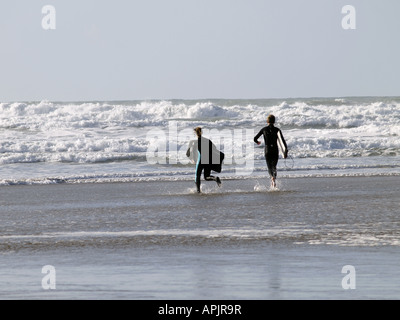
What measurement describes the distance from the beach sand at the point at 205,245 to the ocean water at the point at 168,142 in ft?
26.2

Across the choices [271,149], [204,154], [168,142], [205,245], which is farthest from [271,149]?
[168,142]

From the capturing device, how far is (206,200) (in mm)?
16906

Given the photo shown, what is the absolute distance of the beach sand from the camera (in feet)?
25.0

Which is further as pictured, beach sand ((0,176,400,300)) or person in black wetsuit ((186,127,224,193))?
person in black wetsuit ((186,127,224,193))

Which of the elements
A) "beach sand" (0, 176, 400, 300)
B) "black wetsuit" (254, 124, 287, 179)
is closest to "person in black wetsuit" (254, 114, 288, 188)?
"black wetsuit" (254, 124, 287, 179)

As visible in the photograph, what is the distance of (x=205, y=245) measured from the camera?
33.8 ft

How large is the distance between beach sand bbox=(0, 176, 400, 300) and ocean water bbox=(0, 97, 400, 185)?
7994 millimetres

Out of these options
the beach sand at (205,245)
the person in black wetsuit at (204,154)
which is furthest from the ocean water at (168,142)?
the beach sand at (205,245)

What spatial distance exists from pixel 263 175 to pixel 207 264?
620 inches

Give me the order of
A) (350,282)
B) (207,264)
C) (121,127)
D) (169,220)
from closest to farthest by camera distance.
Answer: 1. (350,282)
2. (207,264)
3. (169,220)
4. (121,127)

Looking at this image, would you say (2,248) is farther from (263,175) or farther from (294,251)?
(263,175)

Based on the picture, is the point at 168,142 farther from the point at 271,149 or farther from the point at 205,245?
the point at 205,245

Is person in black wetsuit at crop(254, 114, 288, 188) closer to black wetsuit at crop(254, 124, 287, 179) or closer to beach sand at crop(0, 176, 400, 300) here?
black wetsuit at crop(254, 124, 287, 179)
